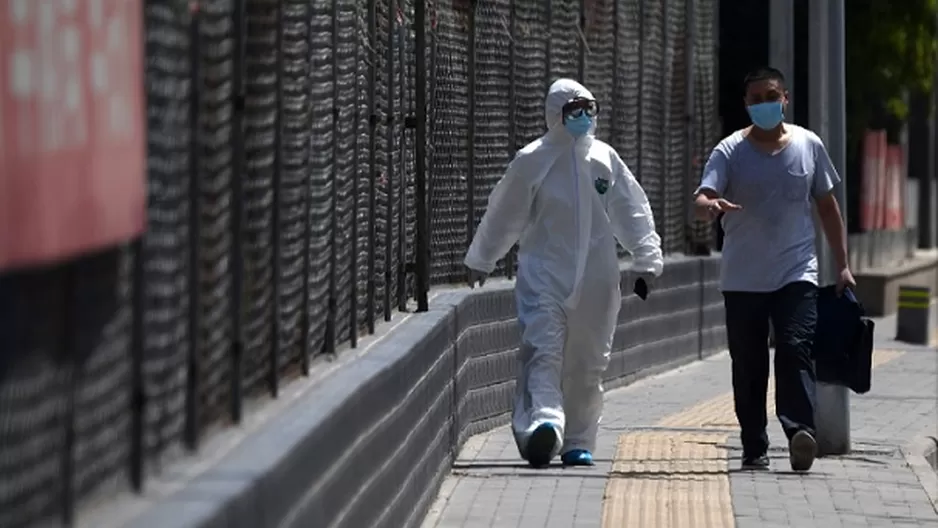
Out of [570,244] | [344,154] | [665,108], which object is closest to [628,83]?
[665,108]

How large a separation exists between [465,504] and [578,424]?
57.1 inches

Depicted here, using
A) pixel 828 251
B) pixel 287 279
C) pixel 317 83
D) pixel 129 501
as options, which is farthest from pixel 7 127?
pixel 828 251

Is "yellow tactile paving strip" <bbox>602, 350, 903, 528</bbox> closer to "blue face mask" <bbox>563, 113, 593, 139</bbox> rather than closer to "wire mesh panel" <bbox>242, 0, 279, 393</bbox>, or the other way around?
"blue face mask" <bbox>563, 113, 593, 139</bbox>

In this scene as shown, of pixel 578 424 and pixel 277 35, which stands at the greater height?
pixel 277 35

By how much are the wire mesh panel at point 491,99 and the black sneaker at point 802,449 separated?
130 inches

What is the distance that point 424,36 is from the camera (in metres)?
10.8

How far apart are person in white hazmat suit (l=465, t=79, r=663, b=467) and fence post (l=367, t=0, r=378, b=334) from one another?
1429 millimetres

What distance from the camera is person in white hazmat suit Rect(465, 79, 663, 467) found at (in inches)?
414

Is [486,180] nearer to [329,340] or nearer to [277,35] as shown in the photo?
[329,340]

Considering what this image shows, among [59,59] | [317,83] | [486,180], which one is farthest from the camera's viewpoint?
[486,180]

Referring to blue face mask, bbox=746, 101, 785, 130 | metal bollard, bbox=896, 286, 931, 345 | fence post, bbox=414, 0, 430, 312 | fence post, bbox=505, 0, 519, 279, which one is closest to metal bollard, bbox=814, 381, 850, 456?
blue face mask, bbox=746, 101, 785, 130

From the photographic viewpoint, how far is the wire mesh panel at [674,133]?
59.0ft

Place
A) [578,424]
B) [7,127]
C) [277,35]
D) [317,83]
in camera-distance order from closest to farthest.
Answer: [7,127]
[277,35]
[317,83]
[578,424]

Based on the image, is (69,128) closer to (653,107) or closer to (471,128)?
(471,128)
